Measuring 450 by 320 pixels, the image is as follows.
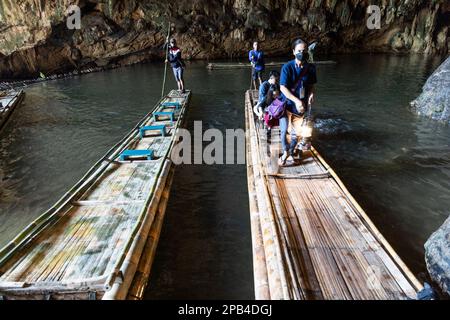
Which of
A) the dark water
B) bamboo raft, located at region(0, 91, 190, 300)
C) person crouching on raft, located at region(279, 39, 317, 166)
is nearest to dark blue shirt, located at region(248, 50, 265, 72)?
the dark water

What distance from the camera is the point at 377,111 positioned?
12352 millimetres

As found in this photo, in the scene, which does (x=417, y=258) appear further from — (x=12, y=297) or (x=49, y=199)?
(x=49, y=199)

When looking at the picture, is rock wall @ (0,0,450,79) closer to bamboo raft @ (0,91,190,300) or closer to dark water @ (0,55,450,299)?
dark water @ (0,55,450,299)

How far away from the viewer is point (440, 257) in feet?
13.2

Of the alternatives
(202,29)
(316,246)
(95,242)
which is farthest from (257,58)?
(202,29)

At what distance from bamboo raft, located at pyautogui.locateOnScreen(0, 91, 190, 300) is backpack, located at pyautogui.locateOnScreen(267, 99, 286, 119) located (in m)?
2.65

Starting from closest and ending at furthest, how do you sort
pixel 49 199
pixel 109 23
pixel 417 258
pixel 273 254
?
pixel 273 254
pixel 417 258
pixel 49 199
pixel 109 23

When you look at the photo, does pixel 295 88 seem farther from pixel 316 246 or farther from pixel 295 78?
pixel 316 246

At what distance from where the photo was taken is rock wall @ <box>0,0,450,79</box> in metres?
25.1

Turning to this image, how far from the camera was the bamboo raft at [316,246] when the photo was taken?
3.07 m

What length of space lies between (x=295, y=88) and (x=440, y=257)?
11.3 feet

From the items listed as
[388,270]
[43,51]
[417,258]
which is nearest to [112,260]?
[388,270]

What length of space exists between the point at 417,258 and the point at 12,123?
49.3 feet

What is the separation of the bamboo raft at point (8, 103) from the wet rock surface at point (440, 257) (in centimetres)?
1450
